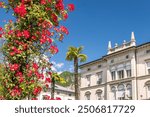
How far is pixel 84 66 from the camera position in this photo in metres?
63.1

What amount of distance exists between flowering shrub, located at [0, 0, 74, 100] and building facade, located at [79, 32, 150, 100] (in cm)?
3906

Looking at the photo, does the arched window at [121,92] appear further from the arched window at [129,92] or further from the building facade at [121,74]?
the arched window at [129,92]

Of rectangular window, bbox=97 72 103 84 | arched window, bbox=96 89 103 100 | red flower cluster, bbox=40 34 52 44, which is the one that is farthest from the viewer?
rectangular window, bbox=97 72 103 84

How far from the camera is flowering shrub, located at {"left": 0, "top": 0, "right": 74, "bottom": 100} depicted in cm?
988

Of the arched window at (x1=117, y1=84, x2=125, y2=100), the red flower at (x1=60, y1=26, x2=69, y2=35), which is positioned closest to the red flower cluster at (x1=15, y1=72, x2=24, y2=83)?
the red flower at (x1=60, y1=26, x2=69, y2=35)

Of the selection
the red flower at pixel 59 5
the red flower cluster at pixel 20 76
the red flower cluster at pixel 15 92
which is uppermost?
the red flower at pixel 59 5

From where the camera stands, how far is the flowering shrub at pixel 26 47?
32.4ft

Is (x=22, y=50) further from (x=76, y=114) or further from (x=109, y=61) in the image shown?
(x=109, y=61)

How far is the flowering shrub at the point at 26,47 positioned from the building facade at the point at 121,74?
3906cm

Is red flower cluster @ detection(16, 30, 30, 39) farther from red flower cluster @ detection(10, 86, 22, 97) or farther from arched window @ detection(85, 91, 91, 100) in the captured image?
arched window @ detection(85, 91, 91, 100)

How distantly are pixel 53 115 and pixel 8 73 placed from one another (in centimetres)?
374

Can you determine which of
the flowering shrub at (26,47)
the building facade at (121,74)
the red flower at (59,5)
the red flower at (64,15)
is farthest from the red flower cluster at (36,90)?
the building facade at (121,74)

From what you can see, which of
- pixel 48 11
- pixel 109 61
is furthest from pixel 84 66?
pixel 48 11

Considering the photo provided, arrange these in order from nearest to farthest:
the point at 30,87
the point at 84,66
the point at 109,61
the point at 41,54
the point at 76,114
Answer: the point at 76,114, the point at 30,87, the point at 41,54, the point at 109,61, the point at 84,66
